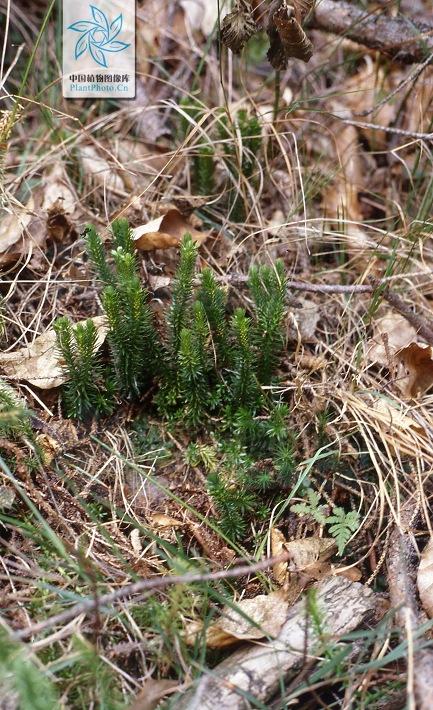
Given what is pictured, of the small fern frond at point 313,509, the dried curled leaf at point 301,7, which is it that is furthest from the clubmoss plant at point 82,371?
the dried curled leaf at point 301,7


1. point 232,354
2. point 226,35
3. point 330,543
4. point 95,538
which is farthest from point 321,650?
point 226,35

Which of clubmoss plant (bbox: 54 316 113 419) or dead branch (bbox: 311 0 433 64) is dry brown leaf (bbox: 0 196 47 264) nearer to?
clubmoss plant (bbox: 54 316 113 419)

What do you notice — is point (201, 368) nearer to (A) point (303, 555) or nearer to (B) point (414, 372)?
(A) point (303, 555)

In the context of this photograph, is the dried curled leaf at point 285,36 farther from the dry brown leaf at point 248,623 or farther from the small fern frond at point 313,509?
the dry brown leaf at point 248,623

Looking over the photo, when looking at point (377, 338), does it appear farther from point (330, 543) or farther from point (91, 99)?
point (91, 99)

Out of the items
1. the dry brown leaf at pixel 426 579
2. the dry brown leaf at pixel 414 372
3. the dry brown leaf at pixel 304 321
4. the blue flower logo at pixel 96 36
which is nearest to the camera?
the dry brown leaf at pixel 426 579

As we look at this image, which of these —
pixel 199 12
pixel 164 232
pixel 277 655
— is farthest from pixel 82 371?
pixel 199 12

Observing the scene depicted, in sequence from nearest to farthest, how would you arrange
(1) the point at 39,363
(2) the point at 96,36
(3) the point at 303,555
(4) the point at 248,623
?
(4) the point at 248,623
(3) the point at 303,555
(1) the point at 39,363
(2) the point at 96,36

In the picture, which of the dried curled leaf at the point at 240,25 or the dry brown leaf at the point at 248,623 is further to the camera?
the dried curled leaf at the point at 240,25
